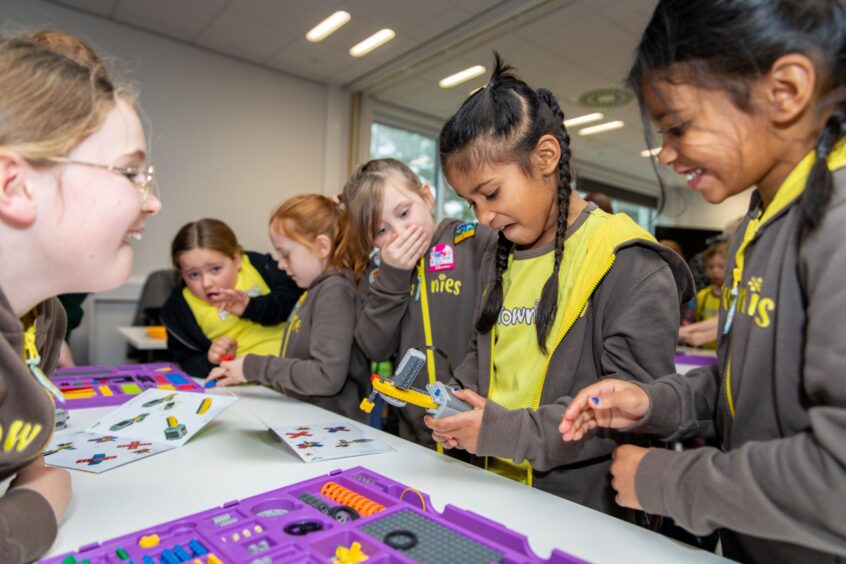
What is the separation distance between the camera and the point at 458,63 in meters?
4.16

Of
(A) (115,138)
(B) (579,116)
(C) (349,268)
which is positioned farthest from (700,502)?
(B) (579,116)

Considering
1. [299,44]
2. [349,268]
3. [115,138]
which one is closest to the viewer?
[115,138]

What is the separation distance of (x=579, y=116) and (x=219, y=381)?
4615 mm

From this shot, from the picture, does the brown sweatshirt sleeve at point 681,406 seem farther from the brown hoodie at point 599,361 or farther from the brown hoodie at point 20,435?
the brown hoodie at point 20,435

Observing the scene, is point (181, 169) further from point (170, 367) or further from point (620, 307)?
point (620, 307)

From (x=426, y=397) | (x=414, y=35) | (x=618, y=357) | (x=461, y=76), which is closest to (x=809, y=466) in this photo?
(x=618, y=357)

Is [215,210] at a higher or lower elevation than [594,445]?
higher

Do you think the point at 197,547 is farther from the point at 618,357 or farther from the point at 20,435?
the point at 618,357

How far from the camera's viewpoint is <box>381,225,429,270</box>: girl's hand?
135cm

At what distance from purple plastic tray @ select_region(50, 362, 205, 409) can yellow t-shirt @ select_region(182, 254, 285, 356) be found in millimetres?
276

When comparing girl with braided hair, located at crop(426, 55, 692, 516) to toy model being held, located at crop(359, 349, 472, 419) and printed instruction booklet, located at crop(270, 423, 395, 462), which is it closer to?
toy model being held, located at crop(359, 349, 472, 419)

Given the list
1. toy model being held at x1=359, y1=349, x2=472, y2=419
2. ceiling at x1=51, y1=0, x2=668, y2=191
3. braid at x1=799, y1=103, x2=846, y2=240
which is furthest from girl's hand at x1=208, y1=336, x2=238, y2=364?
ceiling at x1=51, y1=0, x2=668, y2=191

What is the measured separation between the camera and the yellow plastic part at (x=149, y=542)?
59cm

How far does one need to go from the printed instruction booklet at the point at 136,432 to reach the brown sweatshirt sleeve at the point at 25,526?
0.81 ft
